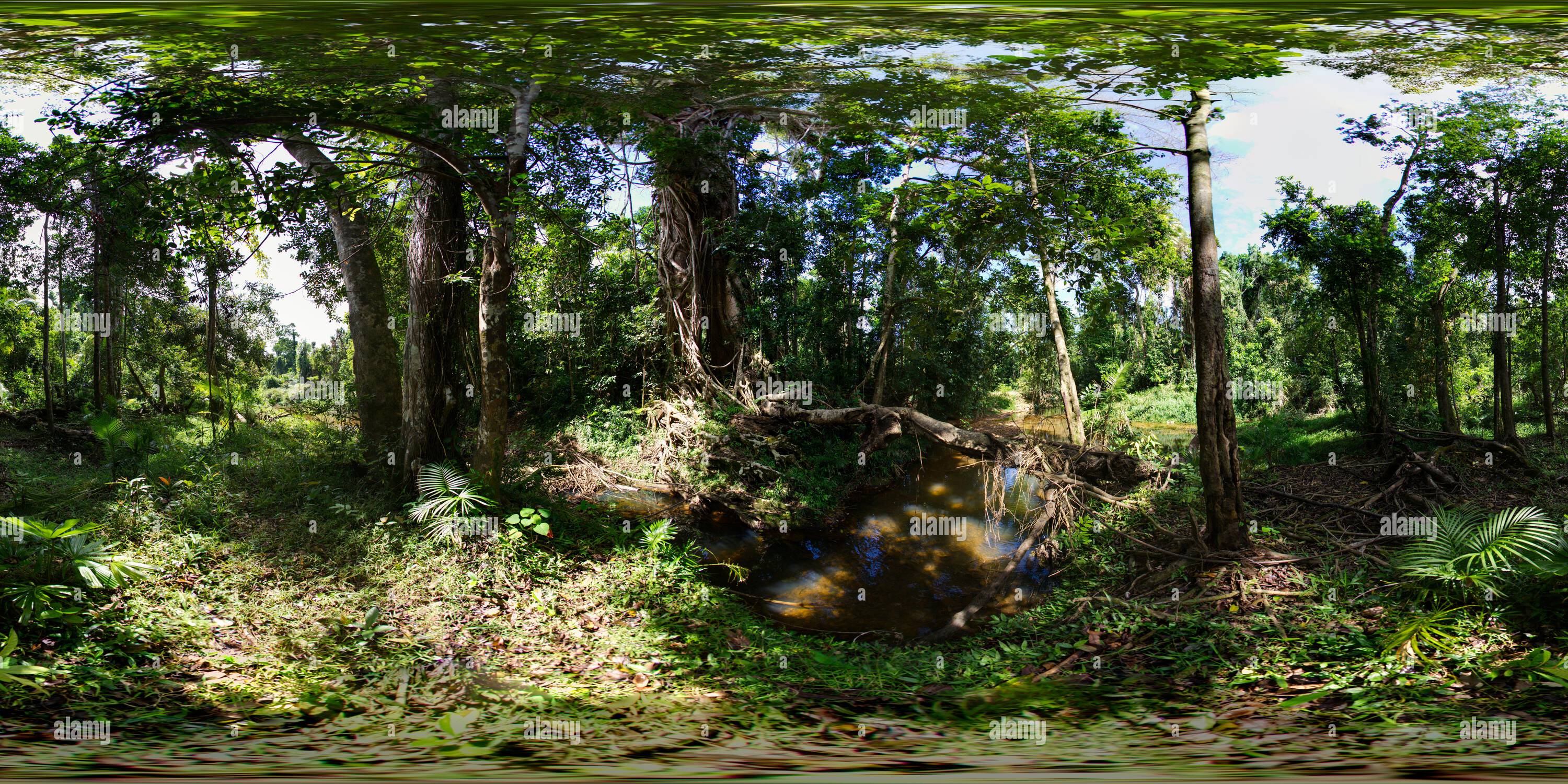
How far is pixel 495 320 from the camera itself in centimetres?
404

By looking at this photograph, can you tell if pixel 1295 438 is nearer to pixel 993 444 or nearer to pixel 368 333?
pixel 993 444

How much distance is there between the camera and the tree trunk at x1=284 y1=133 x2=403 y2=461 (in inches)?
165

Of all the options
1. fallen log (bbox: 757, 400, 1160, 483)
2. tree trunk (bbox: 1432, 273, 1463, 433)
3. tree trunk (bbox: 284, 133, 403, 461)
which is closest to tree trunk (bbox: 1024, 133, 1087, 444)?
fallen log (bbox: 757, 400, 1160, 483)

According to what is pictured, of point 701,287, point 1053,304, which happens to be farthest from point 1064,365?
point 701,287

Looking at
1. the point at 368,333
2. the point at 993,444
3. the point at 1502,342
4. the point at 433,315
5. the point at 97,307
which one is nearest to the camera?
the point at 1502,342

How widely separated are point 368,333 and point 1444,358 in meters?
5.60

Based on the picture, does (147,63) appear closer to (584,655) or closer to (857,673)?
(584,655)

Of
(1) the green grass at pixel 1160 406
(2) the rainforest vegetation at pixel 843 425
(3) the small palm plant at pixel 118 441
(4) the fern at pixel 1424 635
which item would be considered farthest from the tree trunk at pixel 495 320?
(4) the fern at pixel 1424 635

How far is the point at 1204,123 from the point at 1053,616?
202cm

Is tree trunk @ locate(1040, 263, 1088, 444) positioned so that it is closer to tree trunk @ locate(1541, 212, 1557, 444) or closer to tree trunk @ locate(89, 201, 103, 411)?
tree trunk @ locate(1541, 212, 1557, 444)

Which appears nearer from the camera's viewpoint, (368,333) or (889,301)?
(889,301)

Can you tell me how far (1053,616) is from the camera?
2668 millimetres

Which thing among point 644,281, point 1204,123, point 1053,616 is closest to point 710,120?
point 644,281

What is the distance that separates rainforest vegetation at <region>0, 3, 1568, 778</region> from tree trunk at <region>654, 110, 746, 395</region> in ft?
1.99
